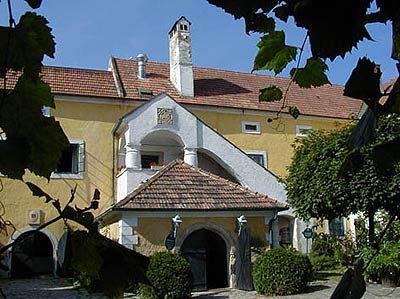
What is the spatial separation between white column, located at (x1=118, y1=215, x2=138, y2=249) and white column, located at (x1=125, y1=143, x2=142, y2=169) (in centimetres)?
570

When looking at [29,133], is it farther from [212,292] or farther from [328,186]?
[328,186]

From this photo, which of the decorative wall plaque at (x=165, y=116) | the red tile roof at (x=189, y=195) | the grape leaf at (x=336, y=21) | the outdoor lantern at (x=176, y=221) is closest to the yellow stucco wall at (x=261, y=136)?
the decorative wall plaque at (x=165, y=116)

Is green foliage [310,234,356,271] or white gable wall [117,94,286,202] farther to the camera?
white gable wall [117,94,286,202]

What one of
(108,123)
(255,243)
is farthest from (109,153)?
(255,243)

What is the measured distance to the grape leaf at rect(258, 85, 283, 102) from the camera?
1.46 metres

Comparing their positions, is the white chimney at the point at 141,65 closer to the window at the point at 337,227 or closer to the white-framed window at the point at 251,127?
the white-framed window at the point at 251,127

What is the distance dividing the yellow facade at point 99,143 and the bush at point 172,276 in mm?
6467

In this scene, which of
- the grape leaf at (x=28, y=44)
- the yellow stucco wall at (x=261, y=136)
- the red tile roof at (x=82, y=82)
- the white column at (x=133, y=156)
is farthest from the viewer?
the yellow stucco wall at (x=261, y=136)

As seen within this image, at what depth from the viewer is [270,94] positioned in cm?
147

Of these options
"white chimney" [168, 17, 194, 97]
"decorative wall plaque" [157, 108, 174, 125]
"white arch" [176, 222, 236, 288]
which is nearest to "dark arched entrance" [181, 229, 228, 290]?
"white arch" [176, 222, 236, 288]

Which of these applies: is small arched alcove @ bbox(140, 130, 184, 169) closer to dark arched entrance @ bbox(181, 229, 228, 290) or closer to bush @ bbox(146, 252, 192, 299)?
dark arched entrance @ bbox(181, 229, 228, 290)

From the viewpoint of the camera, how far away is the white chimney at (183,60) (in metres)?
24.1

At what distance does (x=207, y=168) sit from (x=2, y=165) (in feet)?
69.2

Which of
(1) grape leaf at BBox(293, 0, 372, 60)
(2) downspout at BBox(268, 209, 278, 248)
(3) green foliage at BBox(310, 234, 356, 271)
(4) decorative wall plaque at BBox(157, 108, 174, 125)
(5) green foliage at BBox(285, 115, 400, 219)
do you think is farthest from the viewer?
(4) decorative wall plaque at BBox(157, 108, 174, 125)
